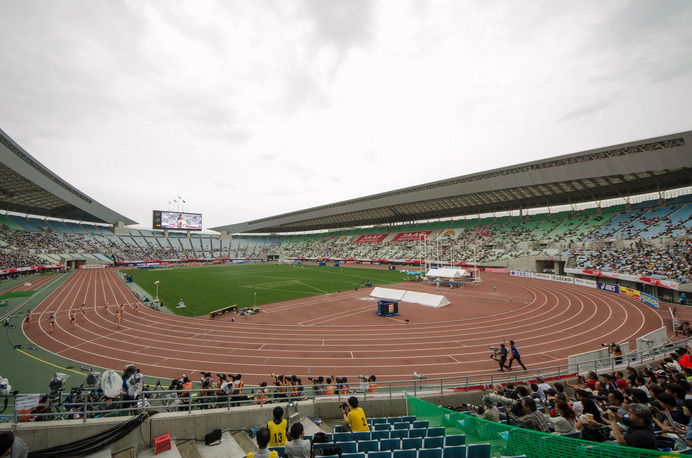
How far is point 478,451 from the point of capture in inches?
179

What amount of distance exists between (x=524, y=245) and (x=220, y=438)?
55945 millimetres

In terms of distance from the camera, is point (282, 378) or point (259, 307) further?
point (259, 307)

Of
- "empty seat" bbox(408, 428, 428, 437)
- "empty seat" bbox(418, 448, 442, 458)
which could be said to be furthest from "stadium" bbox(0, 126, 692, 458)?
"empty seat" bbox(408, 428, 428, 437)

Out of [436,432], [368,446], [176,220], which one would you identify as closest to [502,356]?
[436,432]

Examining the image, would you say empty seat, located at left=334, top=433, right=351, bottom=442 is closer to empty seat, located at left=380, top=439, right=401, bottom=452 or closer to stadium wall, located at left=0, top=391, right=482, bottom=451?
empty seat, located at left=380, top=439, right=401, bottom=452

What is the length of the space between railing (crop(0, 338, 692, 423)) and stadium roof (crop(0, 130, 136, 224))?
37595 mm

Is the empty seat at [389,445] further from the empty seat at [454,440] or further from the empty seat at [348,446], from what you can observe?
the empty seat at [454,440]

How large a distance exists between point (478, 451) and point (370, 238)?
8039cm

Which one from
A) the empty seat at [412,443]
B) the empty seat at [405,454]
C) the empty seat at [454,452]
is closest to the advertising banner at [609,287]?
the empty seat at [412,443]

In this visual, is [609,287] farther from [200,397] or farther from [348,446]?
[200,397]

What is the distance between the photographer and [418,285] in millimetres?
39562

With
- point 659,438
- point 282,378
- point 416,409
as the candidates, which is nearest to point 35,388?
point 282,378

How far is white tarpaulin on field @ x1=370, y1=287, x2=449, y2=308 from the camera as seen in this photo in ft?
89.0

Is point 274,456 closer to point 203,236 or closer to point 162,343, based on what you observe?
point 162,343
